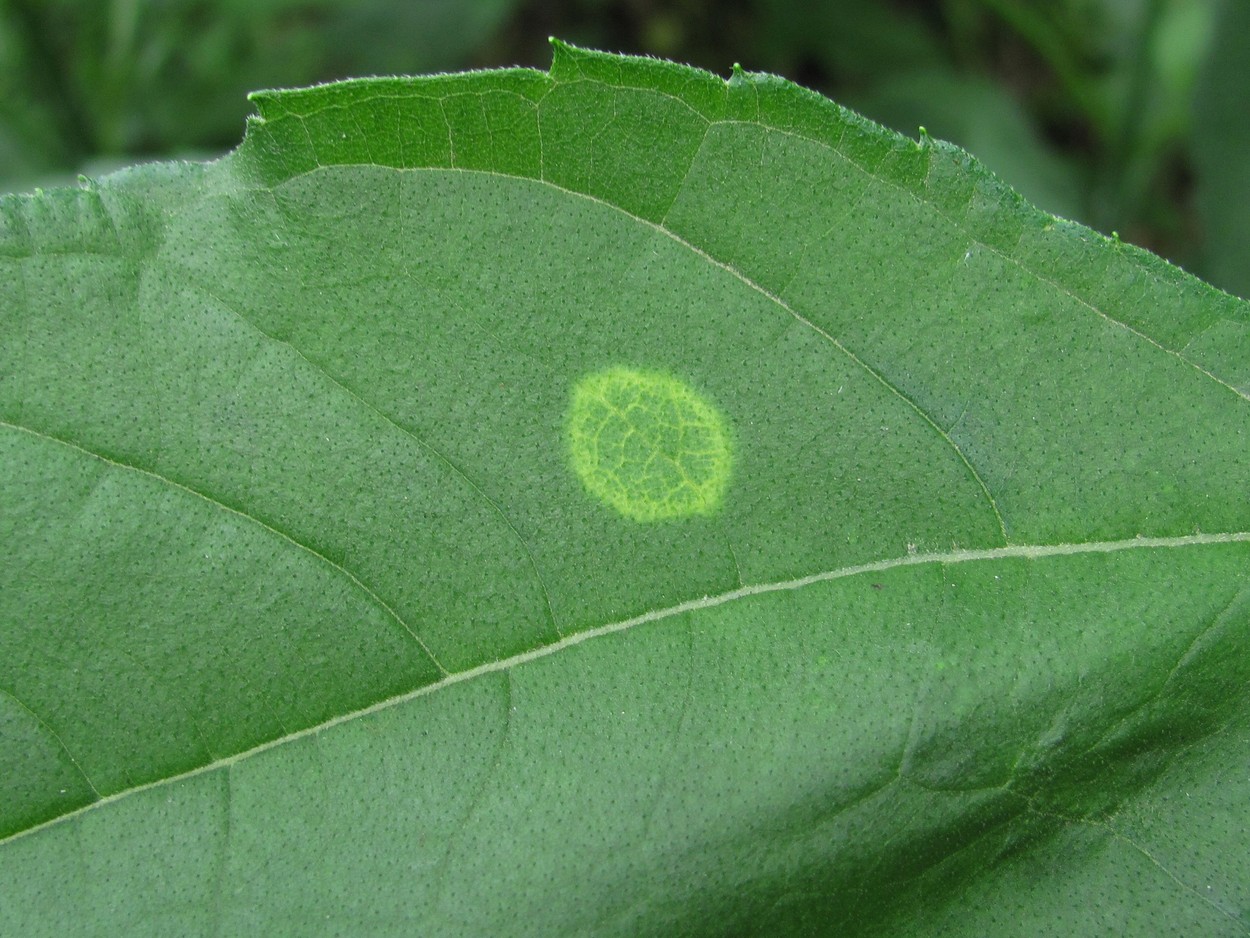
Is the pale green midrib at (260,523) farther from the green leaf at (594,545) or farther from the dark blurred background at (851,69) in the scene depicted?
the dark blurred background at (851,69)

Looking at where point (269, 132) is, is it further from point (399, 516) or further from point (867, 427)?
point (867, 427)

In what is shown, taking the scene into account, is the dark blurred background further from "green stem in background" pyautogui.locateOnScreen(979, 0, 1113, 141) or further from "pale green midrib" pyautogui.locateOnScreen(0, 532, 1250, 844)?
"pale green midrib" pyautogui.locateOnScreen(0, 532, 1250, 844)

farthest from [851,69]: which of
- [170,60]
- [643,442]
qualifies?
[643,442]

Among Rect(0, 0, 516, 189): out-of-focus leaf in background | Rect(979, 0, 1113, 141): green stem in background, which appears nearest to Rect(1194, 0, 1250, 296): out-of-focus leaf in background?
Rect(979, 0, 1113, 141): green stem in background

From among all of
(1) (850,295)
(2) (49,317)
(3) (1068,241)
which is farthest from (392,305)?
(3) (1068,241)

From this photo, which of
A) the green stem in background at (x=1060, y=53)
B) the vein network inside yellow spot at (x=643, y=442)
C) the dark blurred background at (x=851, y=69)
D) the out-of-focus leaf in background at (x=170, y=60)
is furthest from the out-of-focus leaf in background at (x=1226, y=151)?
the out-of-focus leaf in background at (x=170, y=60)

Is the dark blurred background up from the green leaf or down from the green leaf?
up
